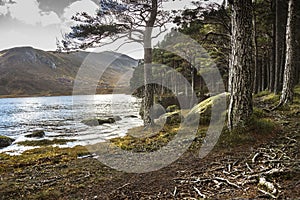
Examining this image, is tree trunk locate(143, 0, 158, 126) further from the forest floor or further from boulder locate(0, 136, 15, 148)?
boulder locate(0, 136, 15, 148)

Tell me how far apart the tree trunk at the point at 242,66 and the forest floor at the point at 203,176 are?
61 cm

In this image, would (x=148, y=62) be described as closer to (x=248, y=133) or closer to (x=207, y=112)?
(x=207, y=112)

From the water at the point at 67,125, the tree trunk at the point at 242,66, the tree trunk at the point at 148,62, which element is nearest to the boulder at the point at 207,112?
the tree trunk at the point at 242,66

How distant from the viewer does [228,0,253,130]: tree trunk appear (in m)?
9.16

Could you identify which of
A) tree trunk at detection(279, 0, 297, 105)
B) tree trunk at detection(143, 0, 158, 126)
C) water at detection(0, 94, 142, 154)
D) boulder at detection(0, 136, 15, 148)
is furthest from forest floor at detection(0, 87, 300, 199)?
boulder at detection(0, 136, 15, 148)

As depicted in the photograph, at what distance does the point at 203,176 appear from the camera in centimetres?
580

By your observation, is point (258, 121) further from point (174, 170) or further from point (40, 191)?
point (40, 191)

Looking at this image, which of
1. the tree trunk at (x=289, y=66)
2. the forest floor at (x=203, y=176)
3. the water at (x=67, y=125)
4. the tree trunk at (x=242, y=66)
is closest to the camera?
the forest floor at (x=203, y=176)

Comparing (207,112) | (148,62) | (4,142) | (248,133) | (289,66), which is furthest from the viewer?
(4,142)

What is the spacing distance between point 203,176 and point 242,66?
16.2 ft

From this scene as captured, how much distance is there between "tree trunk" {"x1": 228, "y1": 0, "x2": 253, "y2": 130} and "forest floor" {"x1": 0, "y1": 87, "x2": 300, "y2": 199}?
0.61 m

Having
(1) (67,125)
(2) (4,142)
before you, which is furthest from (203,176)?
(1) (67,125)

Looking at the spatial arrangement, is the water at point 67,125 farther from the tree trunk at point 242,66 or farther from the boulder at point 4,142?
the tree trunk at point 242,66

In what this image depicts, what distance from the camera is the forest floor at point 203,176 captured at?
4.82 meters
